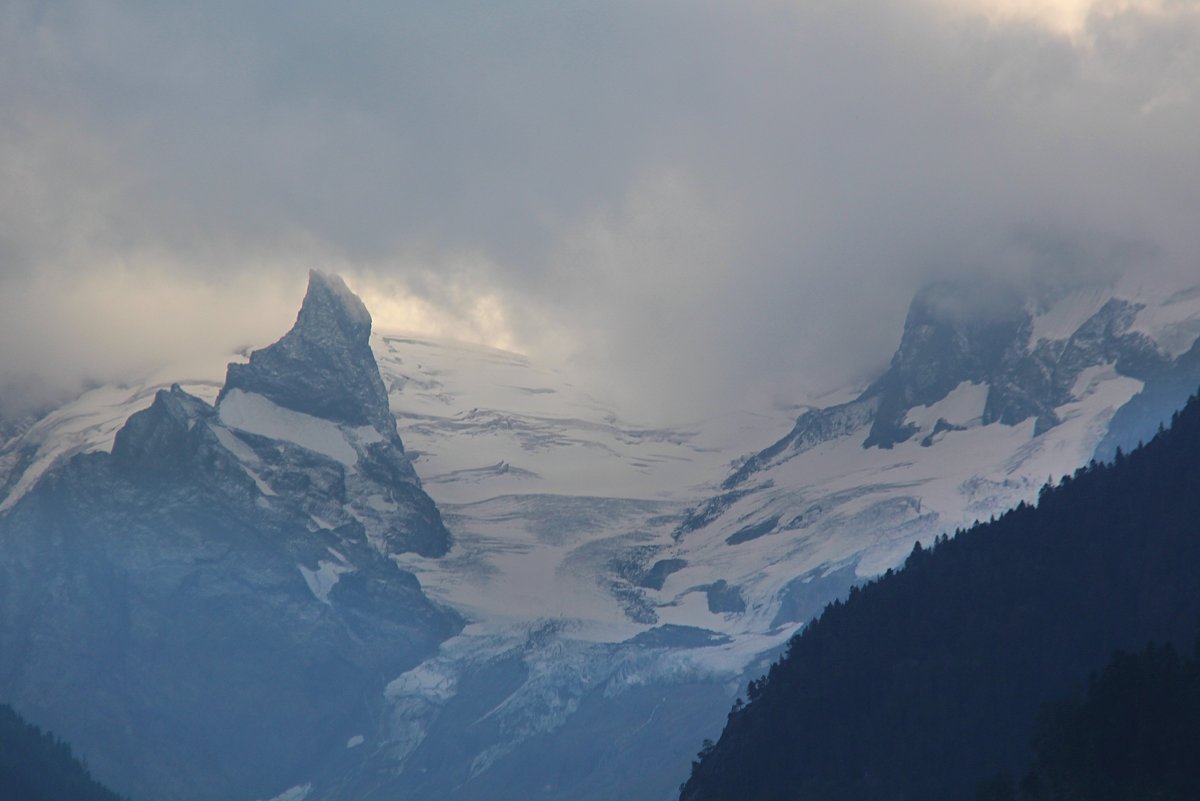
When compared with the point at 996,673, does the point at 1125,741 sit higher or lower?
lower

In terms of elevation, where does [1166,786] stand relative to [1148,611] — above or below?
below

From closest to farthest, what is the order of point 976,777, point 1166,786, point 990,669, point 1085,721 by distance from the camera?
point 1166,786 < point 1085,721 < point 976,777 < point 990,669

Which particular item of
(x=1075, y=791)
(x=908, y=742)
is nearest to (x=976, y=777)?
(x=908, y=742)

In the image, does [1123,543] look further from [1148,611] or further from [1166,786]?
[1166,786]

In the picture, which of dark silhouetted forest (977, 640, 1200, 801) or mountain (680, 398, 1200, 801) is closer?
dark silhouetted forest (977, 640, 1200, 801)

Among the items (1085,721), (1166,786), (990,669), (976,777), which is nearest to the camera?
(1166,786)

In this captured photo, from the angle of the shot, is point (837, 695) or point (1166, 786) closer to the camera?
point (1166, 786)

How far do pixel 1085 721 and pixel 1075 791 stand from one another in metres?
6.65

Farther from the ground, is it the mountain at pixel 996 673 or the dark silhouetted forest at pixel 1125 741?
the mountain at pixel 996 673

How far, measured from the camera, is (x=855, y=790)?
187125 mm

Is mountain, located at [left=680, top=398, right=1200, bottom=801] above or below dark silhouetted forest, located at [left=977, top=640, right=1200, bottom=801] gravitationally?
above

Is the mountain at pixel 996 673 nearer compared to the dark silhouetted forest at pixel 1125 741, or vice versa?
the dark silhouetted forest at pixel 1125 741

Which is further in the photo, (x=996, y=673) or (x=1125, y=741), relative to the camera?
(x=996, y=673)

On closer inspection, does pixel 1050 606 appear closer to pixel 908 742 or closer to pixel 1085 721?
pixel 908 742
